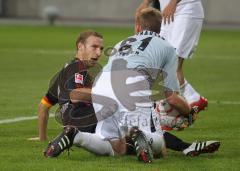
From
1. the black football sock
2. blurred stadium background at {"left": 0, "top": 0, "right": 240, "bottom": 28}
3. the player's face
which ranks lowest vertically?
blurred stadium background at {"left": 0, "top": 0, "right": 240, "bottom": 28}

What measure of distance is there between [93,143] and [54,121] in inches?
133

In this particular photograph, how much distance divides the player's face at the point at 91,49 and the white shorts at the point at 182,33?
2.91 metres

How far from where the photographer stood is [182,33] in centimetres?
1315

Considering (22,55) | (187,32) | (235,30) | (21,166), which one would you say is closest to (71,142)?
(21,166)

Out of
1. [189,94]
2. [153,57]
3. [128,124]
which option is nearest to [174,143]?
[128,124]

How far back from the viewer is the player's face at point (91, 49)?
1027cm

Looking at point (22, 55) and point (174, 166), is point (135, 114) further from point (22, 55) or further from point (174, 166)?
point (22, 55)

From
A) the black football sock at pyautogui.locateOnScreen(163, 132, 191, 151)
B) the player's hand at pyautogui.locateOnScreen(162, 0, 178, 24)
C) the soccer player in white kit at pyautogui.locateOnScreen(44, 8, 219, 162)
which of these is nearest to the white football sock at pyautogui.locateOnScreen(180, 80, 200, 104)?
the player's hand at pyautogui.locateOnScreen(162, 0, 178, 24)

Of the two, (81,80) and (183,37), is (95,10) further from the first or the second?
(81,80)

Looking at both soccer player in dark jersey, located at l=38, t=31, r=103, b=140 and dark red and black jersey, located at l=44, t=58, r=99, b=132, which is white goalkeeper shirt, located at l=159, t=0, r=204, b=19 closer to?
soccer player in dark jersey, located at l=38, t=31, r=103, b=140

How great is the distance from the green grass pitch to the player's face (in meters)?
0.96

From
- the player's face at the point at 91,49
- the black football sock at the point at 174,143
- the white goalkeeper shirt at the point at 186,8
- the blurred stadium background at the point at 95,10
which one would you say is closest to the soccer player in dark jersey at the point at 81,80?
the player's face at the point at 91,49

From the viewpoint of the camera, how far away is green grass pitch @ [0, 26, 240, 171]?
9109mm

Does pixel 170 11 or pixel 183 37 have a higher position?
pixel 170 11
